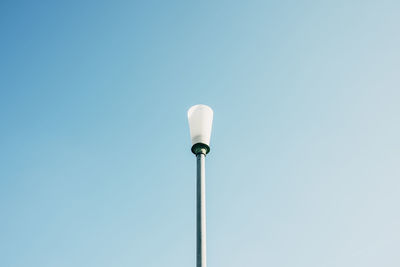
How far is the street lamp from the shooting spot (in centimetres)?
462

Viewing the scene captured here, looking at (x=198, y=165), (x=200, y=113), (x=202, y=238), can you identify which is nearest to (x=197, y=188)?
(x=198, y=165)

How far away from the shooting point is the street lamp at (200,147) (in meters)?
4.62

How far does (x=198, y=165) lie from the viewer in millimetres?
5203

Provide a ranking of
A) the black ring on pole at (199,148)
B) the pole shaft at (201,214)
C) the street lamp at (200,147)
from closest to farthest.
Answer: the pole shaft at (201,214) → the street lamp at (200,147) → the black ring on pole at (199,148)

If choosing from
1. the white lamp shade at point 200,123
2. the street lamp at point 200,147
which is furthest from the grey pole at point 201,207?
the white lamp shade at point 200,123

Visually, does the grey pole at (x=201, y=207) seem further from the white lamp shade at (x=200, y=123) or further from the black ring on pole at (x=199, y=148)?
the white lamp shade at (x=200, y=123)

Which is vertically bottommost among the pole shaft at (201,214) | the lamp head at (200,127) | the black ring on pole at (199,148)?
the pole shaft at (201,214)

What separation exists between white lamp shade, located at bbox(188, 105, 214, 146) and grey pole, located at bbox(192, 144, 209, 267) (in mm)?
122

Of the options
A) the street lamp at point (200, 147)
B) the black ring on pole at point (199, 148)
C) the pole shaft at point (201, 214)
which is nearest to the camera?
the pole shaft at point (201, 214)

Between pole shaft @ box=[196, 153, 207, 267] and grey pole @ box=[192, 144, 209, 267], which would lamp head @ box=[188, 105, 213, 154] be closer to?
grey pole @ box=[192, 144, 209, 267]

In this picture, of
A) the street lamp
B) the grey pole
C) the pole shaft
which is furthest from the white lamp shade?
the pole shaft

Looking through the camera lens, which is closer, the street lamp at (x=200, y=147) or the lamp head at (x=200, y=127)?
the street lamp at (x=200, y=147)

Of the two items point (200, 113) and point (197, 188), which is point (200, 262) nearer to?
point (197, 188)

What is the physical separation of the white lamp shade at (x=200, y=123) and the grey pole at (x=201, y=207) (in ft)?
0.40
